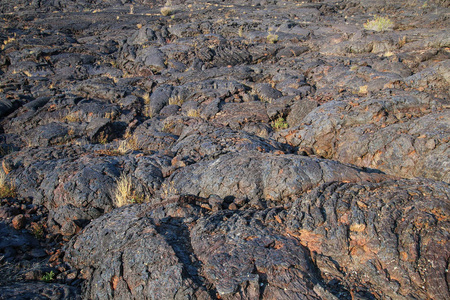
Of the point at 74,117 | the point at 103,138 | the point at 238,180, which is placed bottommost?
the point at 103,138

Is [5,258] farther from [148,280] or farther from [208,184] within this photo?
[208,184]

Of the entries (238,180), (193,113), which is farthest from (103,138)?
(238,180)

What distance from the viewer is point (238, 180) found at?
5.44 meters

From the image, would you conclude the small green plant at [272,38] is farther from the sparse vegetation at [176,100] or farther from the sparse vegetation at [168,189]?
the sparse vegetation at [168,189]

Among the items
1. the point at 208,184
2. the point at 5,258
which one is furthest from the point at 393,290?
the point at 5,258

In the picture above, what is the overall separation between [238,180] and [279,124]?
5.28 m

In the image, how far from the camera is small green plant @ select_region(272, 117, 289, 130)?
10.1 m

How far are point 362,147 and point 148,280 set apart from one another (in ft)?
19.1

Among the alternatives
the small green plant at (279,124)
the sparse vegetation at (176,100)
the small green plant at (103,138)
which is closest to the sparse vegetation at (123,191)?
the small green plant at (103,138)

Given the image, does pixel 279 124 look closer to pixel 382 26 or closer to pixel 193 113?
pixel 193 113

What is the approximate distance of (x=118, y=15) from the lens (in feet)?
91.4

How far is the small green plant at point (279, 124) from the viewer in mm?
10094

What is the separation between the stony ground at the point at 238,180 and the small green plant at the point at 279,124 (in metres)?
0.06

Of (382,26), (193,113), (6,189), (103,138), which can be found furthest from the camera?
(382,26)
